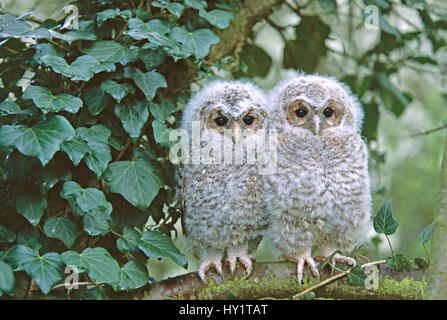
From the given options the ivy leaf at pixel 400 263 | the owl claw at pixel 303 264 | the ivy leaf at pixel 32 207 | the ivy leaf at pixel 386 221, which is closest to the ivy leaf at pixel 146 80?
the ivy leaf at pixel 32 207

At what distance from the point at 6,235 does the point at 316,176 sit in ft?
4.03

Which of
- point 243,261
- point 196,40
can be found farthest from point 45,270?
point 196,40

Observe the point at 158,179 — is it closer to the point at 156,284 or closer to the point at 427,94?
the point at 156,284

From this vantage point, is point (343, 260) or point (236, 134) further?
point (236, 134)

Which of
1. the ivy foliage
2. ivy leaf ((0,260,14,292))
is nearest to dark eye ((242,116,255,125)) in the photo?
the ivy foliage

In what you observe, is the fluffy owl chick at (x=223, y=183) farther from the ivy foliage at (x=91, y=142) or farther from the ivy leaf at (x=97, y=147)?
the ivy leaf at (x=97, y=147)

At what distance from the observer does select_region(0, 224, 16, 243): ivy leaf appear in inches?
72.7

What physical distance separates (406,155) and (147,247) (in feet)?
12.3

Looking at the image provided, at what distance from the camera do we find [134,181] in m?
2.08

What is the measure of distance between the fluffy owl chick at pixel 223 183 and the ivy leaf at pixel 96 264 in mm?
426

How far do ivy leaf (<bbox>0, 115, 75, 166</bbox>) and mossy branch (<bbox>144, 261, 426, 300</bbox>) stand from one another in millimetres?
711

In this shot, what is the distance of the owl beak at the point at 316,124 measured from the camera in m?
2.21

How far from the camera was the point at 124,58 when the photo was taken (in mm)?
2141

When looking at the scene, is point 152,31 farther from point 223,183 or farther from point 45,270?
point 45,270
